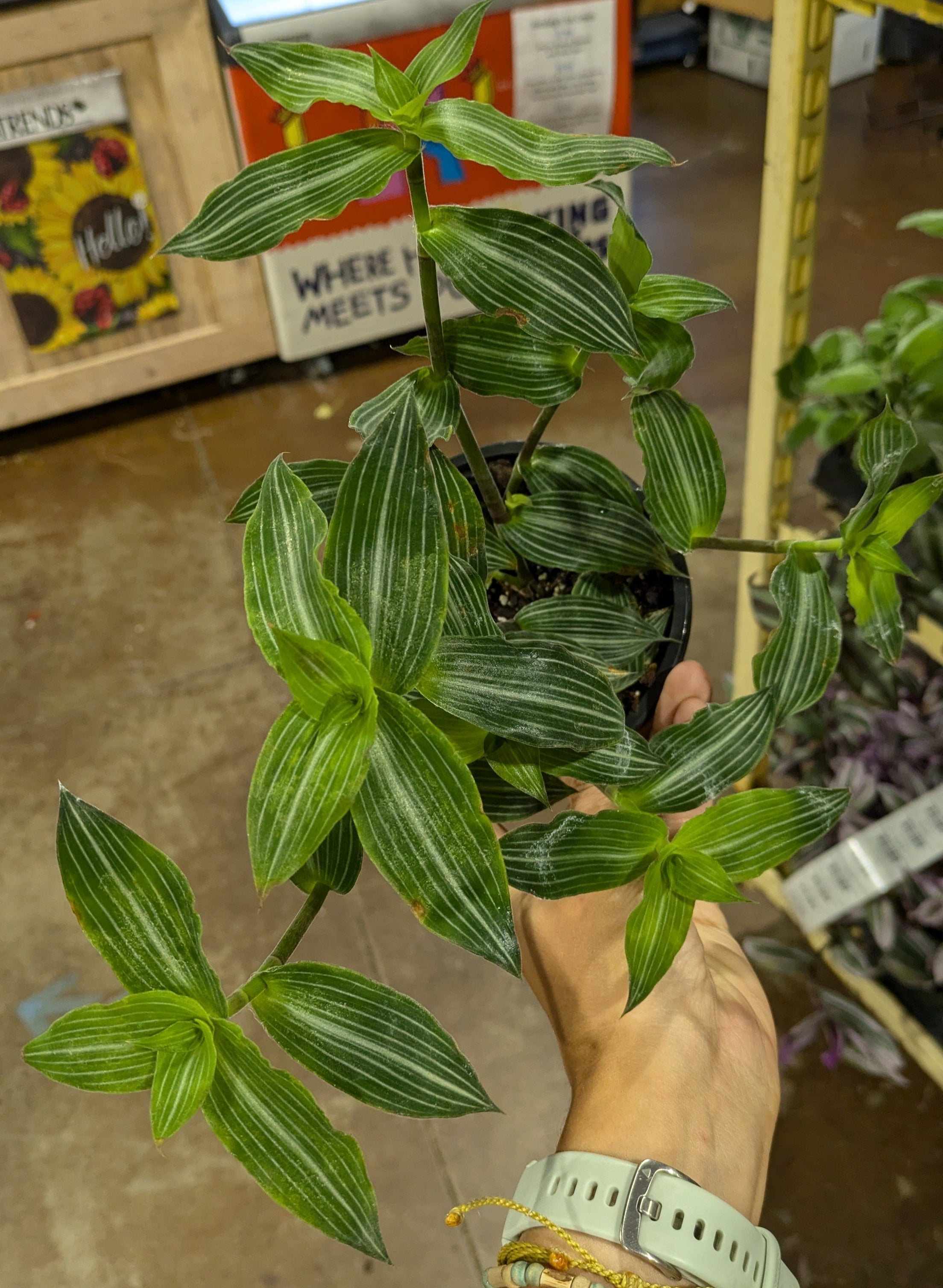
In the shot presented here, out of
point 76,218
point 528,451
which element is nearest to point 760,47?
point 76,218

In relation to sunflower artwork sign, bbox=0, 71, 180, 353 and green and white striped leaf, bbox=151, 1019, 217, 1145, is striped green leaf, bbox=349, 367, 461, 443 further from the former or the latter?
sunflower artwork sign, bbox=0, 71, 180, 353

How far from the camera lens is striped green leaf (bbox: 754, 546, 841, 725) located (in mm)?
592

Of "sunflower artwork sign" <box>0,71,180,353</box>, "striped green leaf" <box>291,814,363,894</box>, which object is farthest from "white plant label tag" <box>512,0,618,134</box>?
"striped green leaf" <box>291,814,363,894</box>

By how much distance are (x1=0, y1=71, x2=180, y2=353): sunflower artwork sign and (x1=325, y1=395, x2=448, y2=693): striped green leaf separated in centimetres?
158

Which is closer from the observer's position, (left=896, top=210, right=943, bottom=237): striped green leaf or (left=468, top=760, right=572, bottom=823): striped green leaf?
(left=468, top=760, right=572, bottom=823): striped green leaf

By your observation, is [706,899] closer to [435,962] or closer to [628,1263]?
[628,1263]

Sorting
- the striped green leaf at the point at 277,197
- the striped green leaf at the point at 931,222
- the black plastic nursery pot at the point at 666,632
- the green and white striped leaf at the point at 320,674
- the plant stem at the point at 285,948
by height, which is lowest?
the black plastic nursery pot at the point at 666,632

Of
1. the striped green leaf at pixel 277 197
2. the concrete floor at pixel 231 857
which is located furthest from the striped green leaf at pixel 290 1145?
the concrete floor at pixel 231 857

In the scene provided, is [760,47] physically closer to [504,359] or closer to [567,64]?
[567,64]

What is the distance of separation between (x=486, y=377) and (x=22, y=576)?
158 cm

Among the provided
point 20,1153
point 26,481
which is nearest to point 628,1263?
point 20,1153

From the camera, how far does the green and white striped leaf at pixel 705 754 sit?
561 mm

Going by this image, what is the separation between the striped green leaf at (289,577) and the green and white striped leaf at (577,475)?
284 millimetres

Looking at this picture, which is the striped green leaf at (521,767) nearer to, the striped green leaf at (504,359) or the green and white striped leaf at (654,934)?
the green and white striped leaf at (654,934)
